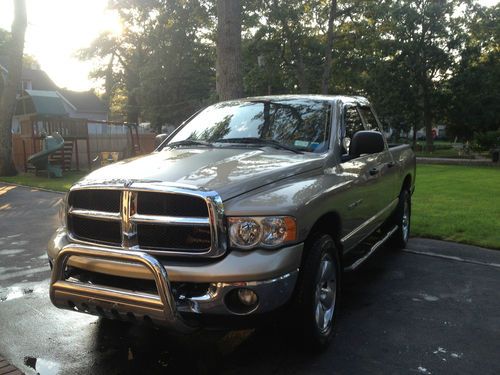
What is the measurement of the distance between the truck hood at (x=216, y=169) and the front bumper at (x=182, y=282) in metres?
0.46

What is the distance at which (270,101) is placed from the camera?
4883 millimetres

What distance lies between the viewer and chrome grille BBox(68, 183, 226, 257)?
298 centimetres

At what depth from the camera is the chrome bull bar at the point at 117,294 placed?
2.87 m

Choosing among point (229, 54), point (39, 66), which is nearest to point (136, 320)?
point (229, 54)

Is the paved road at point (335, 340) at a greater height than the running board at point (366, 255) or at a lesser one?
lesser

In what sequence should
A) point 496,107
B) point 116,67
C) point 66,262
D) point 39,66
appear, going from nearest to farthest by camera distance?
point 66,262 < point 496,107 < point 116,67 < point 39,66

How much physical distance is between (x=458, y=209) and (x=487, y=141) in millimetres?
17302

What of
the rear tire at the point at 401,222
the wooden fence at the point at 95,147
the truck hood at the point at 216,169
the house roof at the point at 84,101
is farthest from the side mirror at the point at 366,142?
the house roof at the point at 84,101

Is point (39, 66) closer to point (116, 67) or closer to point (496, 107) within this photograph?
point (116, 67)

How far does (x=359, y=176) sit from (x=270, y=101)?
1.17m

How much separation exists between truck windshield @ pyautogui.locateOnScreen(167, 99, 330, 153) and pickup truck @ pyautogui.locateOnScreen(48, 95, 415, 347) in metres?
0.12

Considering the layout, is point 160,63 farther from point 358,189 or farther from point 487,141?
point 358,189

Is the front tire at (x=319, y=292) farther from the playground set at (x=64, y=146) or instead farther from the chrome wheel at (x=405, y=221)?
the playground set at (x=64, y=146)

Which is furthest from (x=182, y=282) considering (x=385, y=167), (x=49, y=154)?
(x=49, y=154)
